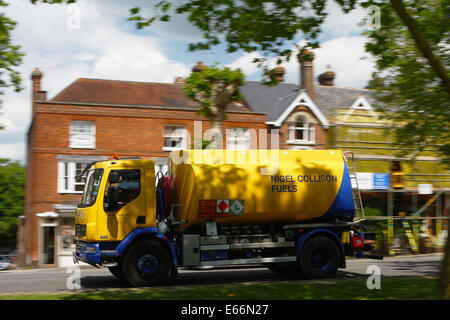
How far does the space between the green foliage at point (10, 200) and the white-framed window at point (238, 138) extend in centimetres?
4223

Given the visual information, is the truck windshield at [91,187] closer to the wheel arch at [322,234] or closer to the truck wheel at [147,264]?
the truck wheel at [147,264]

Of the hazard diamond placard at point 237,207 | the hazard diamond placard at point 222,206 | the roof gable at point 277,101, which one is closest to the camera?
the hazard diamond placard at point 222,206

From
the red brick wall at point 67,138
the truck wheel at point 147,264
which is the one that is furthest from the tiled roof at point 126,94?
the truck wheel at point 147,264

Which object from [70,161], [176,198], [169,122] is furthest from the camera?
[169,122]

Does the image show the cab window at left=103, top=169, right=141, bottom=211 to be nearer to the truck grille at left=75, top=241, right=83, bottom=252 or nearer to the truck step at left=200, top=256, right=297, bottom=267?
the truck grille at left=75, top=241, right=83, bottom=252

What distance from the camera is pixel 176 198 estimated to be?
12.8m

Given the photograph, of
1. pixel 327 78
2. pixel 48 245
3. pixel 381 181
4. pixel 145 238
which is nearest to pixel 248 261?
pixel 145 238

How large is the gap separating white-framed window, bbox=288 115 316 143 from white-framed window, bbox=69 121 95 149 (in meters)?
12.7

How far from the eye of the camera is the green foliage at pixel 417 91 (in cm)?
1398

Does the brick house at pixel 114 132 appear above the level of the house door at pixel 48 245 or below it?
above
